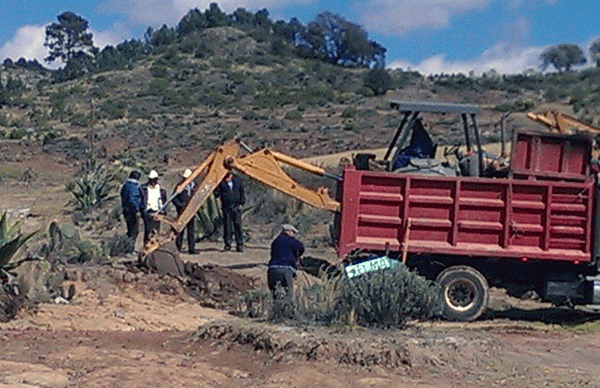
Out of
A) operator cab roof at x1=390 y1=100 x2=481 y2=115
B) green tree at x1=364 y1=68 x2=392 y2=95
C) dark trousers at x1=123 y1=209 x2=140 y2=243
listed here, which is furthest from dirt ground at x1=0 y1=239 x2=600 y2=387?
green tree at x1=364 y1=68 x2=392 y2=95

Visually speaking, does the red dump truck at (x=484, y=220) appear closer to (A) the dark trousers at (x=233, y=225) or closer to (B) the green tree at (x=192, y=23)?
(A) the dark trousers at (x=233, y=225)

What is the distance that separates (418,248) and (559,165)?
7.48 feet

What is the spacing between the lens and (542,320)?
15.2 m

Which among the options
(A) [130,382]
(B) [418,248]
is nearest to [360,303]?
(A) [130,382]

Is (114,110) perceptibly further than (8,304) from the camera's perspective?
Yes

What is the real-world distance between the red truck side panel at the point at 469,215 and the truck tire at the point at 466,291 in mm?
301

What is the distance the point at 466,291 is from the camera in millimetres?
14742

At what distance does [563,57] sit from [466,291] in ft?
252

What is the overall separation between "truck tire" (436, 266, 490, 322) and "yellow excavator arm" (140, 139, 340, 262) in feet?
7.21

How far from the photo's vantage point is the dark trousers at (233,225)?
20.4m

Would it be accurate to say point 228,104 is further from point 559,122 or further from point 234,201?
point 559,122

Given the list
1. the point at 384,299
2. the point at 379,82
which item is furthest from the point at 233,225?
the point at 379,82

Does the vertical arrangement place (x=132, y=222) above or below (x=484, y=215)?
below

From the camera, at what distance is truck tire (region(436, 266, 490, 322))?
14.6m
